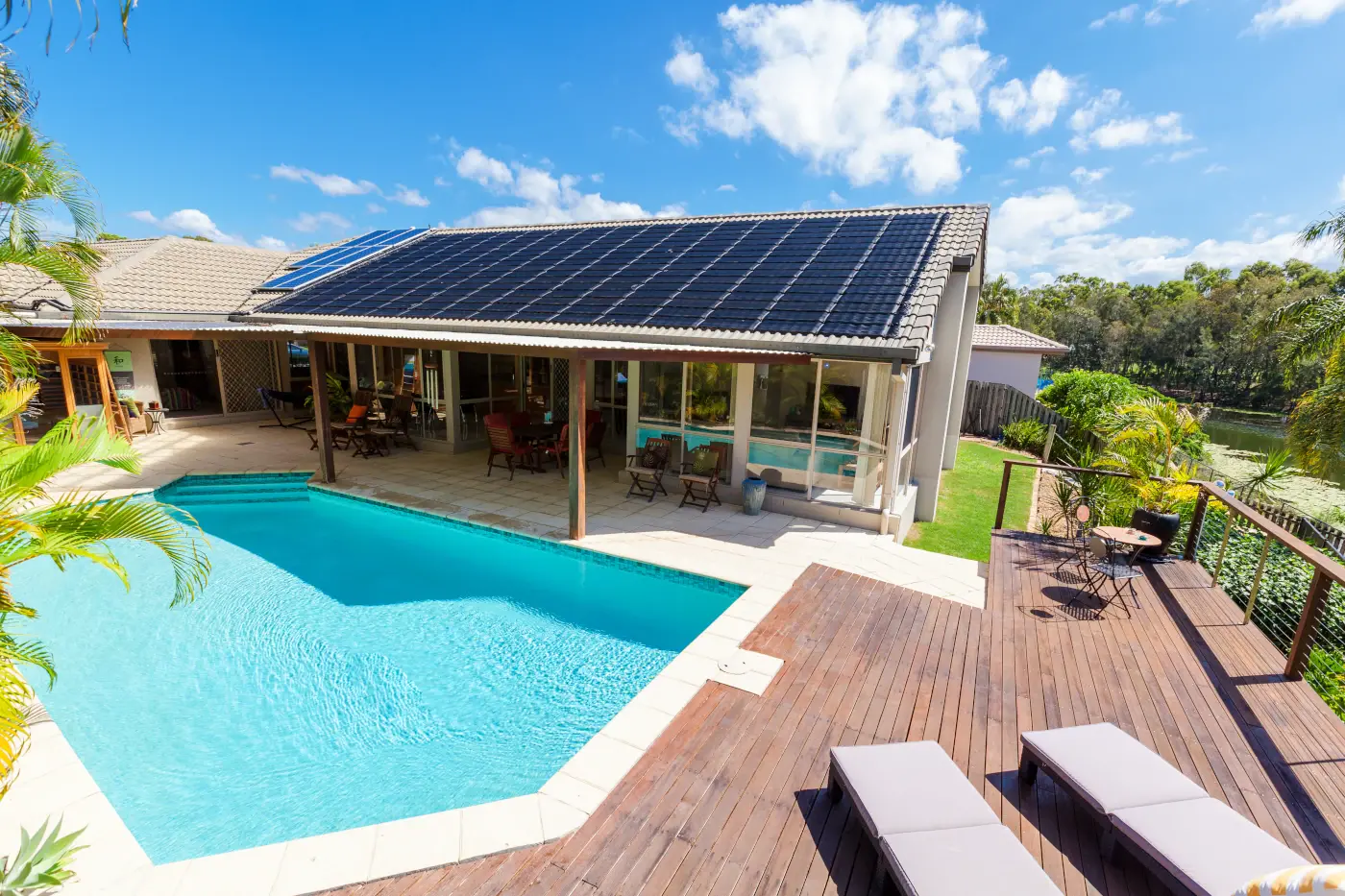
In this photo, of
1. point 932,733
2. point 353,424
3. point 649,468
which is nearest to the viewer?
point 932,733

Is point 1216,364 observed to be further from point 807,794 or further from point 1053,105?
point 807,794

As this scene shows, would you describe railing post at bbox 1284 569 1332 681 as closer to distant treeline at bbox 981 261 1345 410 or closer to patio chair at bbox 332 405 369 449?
patio chair at bbox 332 405 369 449

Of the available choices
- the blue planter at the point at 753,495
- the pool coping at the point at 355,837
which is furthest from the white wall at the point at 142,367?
the blue planter at the point at 753,495

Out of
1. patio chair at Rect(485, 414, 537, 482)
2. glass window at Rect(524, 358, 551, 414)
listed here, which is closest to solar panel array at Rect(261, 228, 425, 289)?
glass window at Rect(524, 358, 551, 414)

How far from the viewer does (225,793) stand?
15.4 ft

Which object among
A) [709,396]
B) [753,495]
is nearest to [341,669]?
[753,495]

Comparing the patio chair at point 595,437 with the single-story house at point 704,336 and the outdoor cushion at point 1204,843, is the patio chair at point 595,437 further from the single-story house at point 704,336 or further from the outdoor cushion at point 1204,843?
the outdoor cushion at point 1204,843

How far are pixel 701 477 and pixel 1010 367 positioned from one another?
1963 centimetres

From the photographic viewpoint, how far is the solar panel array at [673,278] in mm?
10289

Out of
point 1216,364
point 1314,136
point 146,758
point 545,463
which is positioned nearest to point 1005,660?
point 146,758

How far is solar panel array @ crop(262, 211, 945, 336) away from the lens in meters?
10.3

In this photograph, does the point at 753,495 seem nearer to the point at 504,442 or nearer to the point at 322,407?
the point at 504,442

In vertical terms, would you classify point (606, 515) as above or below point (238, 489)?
above

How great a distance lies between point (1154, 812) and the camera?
329 centimetres
